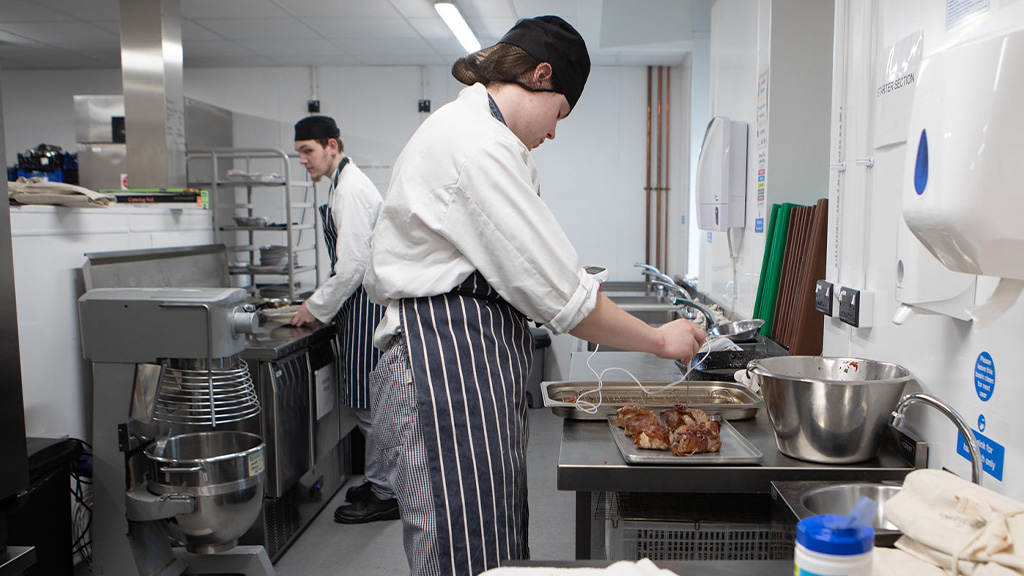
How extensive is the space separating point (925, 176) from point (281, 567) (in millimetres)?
2737

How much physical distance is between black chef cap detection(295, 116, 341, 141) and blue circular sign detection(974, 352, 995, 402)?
2869mm

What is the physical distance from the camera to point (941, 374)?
4.51ft

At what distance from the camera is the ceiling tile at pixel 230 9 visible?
14.7 ft

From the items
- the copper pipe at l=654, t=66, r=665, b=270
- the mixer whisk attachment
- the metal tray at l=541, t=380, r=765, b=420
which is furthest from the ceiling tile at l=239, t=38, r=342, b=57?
the metal tray at l=541, t=380, r=765, b=420

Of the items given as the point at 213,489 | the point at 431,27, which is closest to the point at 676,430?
the point at 213,489

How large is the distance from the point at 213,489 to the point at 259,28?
12.4 feet

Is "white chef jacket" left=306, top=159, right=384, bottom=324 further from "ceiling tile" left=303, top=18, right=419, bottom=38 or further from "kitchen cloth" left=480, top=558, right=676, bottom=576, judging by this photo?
"kitchen cloth" left=480, top=558, right=676, bottom=576

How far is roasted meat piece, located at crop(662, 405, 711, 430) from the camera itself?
160cm

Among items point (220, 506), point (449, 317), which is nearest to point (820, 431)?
point (449, 317)

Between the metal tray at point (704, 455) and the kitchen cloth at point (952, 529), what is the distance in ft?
1.44

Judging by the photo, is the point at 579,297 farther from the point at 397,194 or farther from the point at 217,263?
the point at 217,263

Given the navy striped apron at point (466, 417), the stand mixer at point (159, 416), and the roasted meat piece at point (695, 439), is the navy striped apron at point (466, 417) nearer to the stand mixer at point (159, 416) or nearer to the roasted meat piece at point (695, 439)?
the roasted meat piece at point (695, 439)

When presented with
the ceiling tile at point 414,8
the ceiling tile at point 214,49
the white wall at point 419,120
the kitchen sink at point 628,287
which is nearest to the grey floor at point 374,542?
the kitchen sink at point 628,287

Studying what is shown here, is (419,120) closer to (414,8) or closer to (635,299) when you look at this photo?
(414,8)
